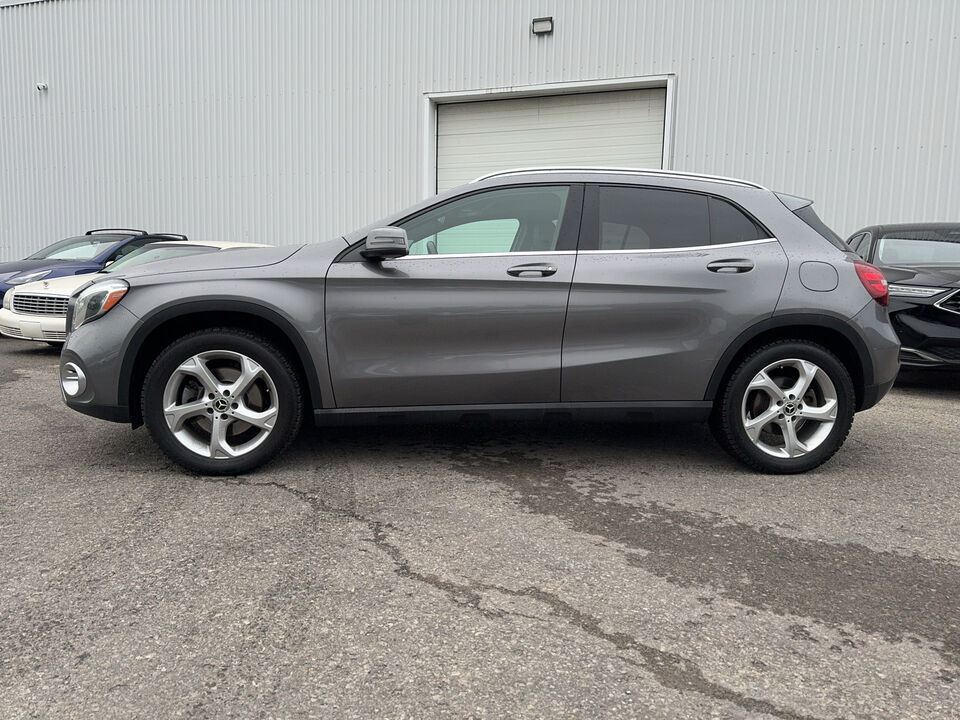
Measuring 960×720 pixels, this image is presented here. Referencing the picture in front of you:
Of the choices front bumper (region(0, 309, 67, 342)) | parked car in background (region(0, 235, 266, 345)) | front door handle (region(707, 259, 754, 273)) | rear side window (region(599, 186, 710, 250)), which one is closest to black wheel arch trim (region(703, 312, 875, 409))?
front door handle (region(707, 259, 754, 273))

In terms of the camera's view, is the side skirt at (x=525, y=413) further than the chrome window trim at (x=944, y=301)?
No

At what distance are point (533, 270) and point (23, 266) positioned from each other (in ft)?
26.6

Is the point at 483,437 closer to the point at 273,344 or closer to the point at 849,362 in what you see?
the point at 273,344

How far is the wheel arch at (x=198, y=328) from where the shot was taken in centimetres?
367

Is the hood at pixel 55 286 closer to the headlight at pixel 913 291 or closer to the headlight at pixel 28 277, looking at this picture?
the headlight at pixel 28 277

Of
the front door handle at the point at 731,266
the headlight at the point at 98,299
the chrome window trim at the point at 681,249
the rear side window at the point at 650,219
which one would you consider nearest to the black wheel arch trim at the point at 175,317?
the headlight at the point at 98,299

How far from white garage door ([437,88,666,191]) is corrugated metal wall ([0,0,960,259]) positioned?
0.41 m

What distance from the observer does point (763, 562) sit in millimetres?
2826

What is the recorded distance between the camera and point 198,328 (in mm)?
3834

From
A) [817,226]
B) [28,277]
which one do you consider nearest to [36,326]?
[28,277]

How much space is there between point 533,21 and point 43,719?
467 inches

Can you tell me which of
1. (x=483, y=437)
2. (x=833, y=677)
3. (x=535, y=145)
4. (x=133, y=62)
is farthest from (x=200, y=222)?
(x=833, y=677)

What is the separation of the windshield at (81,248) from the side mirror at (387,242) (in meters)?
7.02

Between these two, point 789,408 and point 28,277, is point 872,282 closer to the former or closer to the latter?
point 789,408
